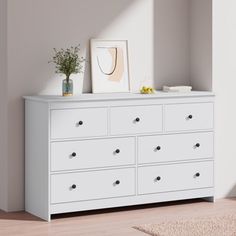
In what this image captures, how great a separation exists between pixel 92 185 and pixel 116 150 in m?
0.31

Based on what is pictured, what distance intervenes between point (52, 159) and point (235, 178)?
5.67 feet

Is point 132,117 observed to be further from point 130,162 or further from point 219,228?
point 219,228

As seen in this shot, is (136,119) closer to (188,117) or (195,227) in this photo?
(188,117)

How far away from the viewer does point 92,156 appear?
5391 mm

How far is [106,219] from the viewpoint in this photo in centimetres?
534

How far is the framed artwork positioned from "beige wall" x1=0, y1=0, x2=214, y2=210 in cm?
6

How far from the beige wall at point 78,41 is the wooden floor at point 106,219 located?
40 centimetres

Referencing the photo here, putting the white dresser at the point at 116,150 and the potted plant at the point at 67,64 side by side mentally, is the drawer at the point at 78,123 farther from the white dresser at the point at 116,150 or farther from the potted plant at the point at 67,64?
the potted plant at the point at 67,64

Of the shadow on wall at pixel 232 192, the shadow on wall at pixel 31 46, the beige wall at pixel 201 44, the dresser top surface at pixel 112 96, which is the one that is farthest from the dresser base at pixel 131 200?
the beige wall at pixel 201 44

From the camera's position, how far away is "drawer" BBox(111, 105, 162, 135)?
5465mm

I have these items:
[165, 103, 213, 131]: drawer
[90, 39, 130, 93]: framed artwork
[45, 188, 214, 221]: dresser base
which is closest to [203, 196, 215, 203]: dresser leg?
[45, 188, 214, 221]: dresser base

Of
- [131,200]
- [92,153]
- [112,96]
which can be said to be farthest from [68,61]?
[131,200]

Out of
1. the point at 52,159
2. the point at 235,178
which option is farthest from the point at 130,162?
the point at 235,178

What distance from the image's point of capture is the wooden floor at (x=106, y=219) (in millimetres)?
4984
